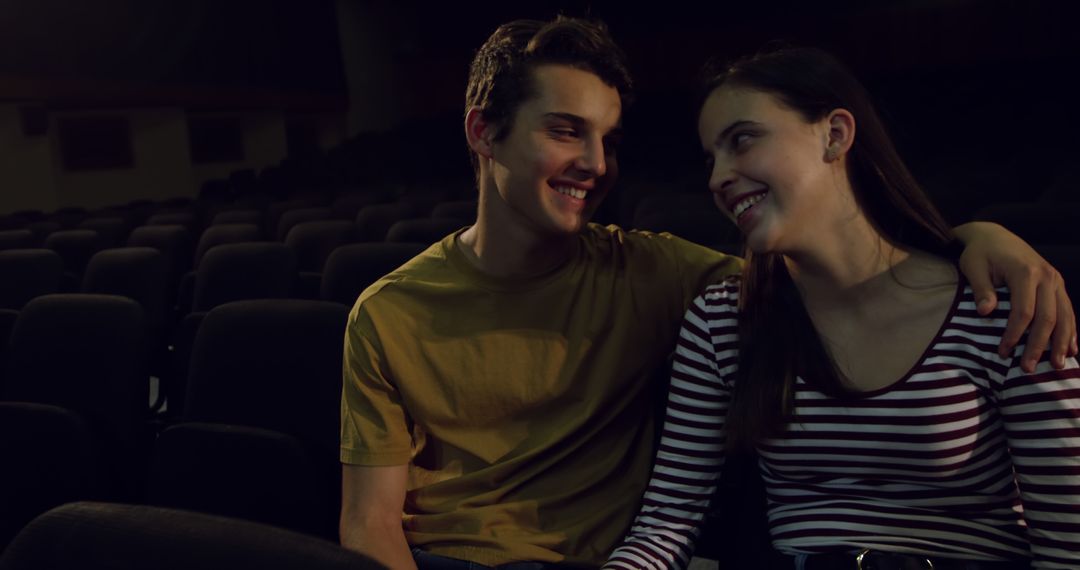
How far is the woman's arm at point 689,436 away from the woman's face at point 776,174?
16 cm

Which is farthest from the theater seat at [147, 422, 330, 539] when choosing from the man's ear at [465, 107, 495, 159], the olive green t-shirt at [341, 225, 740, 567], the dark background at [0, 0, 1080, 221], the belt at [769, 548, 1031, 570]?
the dark background at [0, 0, 1080, 221]

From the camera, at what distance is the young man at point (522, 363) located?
1.32 meters

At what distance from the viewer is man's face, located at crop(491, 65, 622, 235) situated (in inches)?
53.5

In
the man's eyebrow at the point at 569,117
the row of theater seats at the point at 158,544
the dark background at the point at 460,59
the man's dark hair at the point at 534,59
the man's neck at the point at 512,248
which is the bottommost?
the row of theater seats at the point at 158,544

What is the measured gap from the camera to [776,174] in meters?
1.13

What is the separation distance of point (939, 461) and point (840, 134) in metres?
0.44

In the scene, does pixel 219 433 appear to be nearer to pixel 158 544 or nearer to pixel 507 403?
pixel 507 403

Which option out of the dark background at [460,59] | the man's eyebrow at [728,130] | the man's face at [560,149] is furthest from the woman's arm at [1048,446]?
the dark background at [460,59]

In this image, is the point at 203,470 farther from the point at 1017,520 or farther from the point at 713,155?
the point at 1017,520

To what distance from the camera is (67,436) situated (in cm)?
176

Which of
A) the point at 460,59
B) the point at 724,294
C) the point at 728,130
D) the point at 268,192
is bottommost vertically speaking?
the point at 724,294

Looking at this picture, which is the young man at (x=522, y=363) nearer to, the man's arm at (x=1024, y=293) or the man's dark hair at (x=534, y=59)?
the man's dark hair at (x=534, y=59)

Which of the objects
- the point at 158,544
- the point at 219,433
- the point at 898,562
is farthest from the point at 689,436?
the point at 219,433

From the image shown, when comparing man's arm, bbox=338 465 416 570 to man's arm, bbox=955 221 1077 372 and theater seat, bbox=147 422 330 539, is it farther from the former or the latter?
man's arm, bbox=955 221 1077 372
